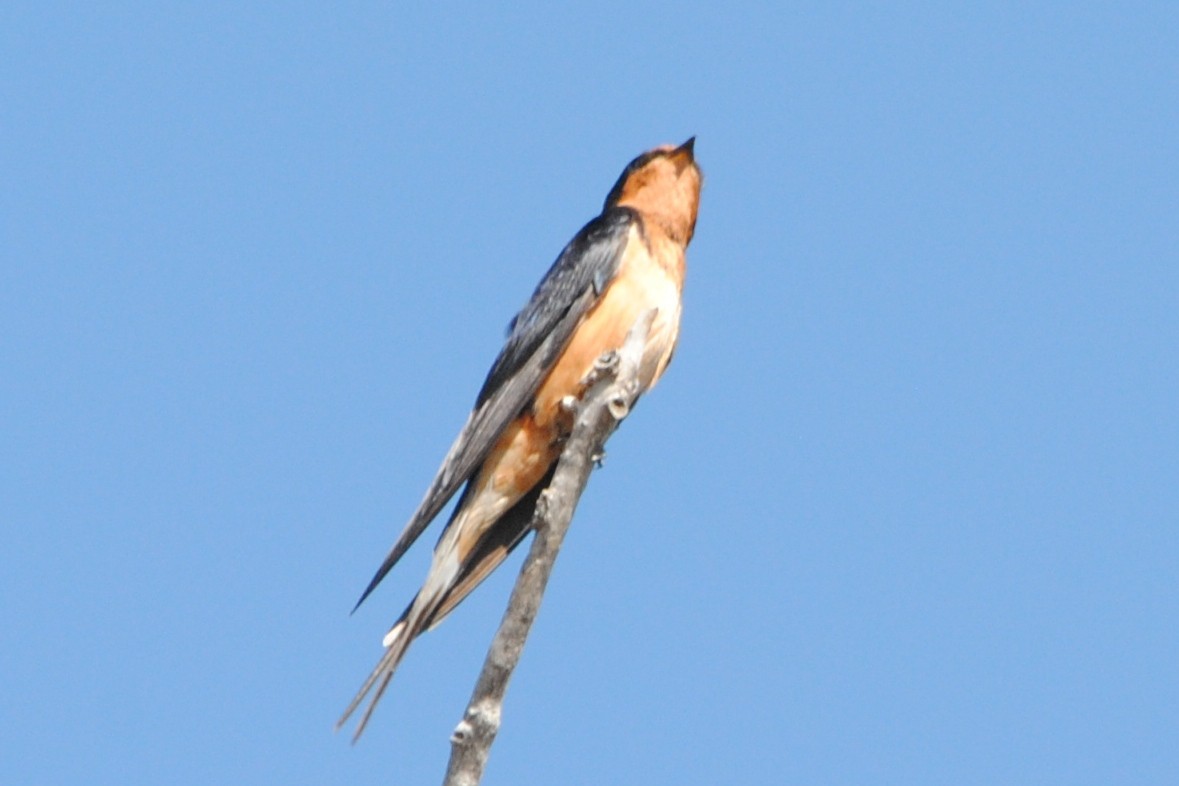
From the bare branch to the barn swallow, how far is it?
4.43ft

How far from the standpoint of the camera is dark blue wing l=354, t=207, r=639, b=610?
28.4ft

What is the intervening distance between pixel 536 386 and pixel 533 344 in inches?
10.3

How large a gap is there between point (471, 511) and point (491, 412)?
53 centimetres

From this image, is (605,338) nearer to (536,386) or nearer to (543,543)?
(536,386)

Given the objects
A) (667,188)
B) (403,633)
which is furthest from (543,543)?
(667,188)

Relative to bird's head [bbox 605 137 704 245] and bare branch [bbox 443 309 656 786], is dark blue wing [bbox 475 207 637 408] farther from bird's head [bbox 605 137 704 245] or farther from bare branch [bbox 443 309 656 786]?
bare branch [bbox 443 309 656 786]

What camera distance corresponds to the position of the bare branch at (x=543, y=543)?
6133 millimetres

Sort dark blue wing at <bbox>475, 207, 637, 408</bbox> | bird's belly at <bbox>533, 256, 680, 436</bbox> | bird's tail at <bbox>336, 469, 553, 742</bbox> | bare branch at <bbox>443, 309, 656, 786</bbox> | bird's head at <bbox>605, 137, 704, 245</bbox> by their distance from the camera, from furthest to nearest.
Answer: bird's head at <bbox>605, 137, 704, 245</bbox>
dark blue wing at <bbox>475, 207, 637, 408</bbox>
bird's belly at <bbox>533, 256, 680, 436</bbox>
bird's tail at <bbox>336, 469, 553, 742</bbox>
bare branch at <bbox>443, 309, 656, 786</bbox>

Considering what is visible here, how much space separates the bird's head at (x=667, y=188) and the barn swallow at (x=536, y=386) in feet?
1.27

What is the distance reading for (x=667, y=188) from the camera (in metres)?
9.87

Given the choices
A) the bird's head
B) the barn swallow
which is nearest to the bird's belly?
the barn swallow

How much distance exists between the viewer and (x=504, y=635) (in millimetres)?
6406

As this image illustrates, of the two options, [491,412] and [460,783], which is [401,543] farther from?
[460,783]

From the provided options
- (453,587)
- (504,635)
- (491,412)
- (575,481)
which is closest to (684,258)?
(491,412)
